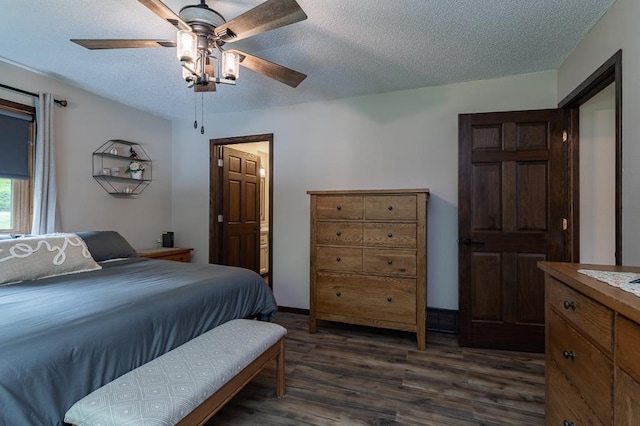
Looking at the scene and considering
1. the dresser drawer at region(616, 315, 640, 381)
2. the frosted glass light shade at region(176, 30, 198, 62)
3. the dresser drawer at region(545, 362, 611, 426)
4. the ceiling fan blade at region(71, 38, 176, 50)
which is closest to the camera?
the dresser drawer at region(616, 315, 640, 381)

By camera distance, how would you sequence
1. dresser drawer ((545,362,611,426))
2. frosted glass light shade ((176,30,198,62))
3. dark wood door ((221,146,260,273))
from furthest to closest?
dark wood door ((221,146,260,273))
frosted glass light shade ((176,30,198,62))
dresser drawer ((545,362,611,426))

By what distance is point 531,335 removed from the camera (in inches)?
102

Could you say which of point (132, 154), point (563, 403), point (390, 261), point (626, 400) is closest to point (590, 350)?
point (626, 400)

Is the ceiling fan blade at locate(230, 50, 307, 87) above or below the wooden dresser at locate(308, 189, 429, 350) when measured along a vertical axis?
above

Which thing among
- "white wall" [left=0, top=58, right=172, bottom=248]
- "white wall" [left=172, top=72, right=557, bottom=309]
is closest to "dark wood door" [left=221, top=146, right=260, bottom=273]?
"white wall" [left=172, top=72, right=557, bottom=309]

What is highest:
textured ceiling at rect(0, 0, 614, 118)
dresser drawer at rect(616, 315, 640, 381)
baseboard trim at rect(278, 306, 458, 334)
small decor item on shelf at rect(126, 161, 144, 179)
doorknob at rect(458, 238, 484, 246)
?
textured ceiling at rect(0, 0, 614, 118)

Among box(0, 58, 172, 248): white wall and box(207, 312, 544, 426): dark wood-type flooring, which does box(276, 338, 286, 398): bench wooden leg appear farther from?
box(0, 58, 172, 248): white wall

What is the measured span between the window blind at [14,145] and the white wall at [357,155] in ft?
5.41

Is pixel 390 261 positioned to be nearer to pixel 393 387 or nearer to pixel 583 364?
pixel 393 387

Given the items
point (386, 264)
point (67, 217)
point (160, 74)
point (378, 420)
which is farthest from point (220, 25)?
point (67, 217)

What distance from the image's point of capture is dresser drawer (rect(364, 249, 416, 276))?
2705 mm

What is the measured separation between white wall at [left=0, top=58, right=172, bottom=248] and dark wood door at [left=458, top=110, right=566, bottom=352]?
11.9ft

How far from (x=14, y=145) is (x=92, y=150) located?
0.66 metres

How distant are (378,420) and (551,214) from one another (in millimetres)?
2114
